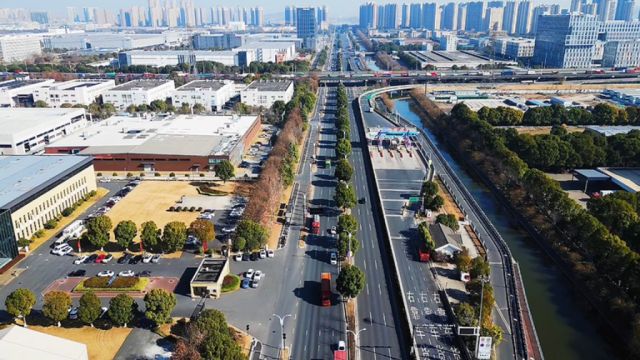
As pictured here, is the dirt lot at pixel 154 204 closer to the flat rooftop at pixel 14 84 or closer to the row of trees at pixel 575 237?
the row of trees at pixel 575 237

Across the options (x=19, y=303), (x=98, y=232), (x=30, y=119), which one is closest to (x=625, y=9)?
(x=30, y=119)

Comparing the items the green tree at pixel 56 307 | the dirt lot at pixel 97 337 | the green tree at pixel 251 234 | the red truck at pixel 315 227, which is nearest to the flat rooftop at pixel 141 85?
the red truck at pixel 315 227

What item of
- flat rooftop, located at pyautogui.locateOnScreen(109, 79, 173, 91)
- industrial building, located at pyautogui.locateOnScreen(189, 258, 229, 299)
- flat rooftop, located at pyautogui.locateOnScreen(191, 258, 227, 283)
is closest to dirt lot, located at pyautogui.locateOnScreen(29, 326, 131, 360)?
industrial building, located at pyautogui.locateOnScreen(189, 258, 229, 299)

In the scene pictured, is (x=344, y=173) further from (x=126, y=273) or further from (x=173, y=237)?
(x=126, y=273)

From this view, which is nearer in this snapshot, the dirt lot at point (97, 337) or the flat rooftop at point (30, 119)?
the dirt lot at point (97, 337)

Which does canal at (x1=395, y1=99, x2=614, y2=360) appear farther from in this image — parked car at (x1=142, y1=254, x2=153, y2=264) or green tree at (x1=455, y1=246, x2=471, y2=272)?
parked car at (x1=142, y1=254, x2=153, y2=264)

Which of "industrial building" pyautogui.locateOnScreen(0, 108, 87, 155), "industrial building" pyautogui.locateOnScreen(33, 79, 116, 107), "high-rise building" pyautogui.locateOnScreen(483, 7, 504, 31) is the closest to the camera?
"industrial building" pyautogui.locateOnScreen(0, 108, 87, 155)

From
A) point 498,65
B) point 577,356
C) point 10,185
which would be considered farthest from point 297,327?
point 498,65
